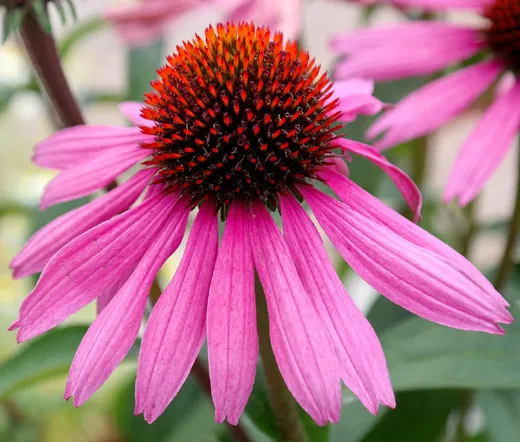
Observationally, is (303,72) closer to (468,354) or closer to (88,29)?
(468,354)

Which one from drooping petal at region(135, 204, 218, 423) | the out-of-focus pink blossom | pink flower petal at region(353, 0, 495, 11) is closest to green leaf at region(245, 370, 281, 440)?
drooping petal at region(135, 204, 218, 423)

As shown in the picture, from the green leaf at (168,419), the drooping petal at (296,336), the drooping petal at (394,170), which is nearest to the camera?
the drooping petal at (296,336)

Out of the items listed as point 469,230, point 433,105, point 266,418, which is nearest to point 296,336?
point 266,418

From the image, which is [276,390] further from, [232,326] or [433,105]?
[433,105]

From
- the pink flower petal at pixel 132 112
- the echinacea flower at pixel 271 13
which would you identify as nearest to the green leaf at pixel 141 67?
the echinacea flower at pixel 271 13

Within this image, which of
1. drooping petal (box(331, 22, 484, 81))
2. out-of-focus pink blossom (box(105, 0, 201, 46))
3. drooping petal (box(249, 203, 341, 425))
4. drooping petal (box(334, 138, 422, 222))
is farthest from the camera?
out-of-focus pink blossom (box(105, 0, 201, 46))

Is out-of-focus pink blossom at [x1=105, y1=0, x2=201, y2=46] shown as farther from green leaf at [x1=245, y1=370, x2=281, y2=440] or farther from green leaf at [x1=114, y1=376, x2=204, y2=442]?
green leaf at [x1=245, y1=370, x2=281, y2=440]

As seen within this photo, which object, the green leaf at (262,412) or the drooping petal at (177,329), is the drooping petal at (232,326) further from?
the green leaf at (262,412)
